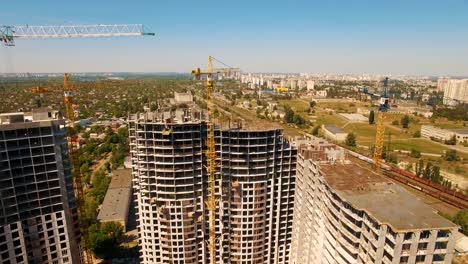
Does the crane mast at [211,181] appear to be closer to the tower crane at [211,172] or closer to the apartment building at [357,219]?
the tower crane at [211,172]

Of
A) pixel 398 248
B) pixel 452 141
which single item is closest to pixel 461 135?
pixel 452 141

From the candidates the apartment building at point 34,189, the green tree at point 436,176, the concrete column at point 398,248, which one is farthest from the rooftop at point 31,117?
the green tree at point 436,176

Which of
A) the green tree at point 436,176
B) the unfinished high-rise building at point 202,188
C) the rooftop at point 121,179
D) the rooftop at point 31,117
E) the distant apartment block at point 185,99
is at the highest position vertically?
the rooftop at point 31,117

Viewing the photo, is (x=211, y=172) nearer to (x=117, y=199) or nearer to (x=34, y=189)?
(x=34, y=189)

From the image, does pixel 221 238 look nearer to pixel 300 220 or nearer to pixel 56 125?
pixel 300 220

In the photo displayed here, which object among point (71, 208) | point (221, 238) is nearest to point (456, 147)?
point (221, 238)

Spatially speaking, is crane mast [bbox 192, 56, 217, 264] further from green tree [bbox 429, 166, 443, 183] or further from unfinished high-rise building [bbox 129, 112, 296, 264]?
green tree [bbox 429, 166, 443, 183]
